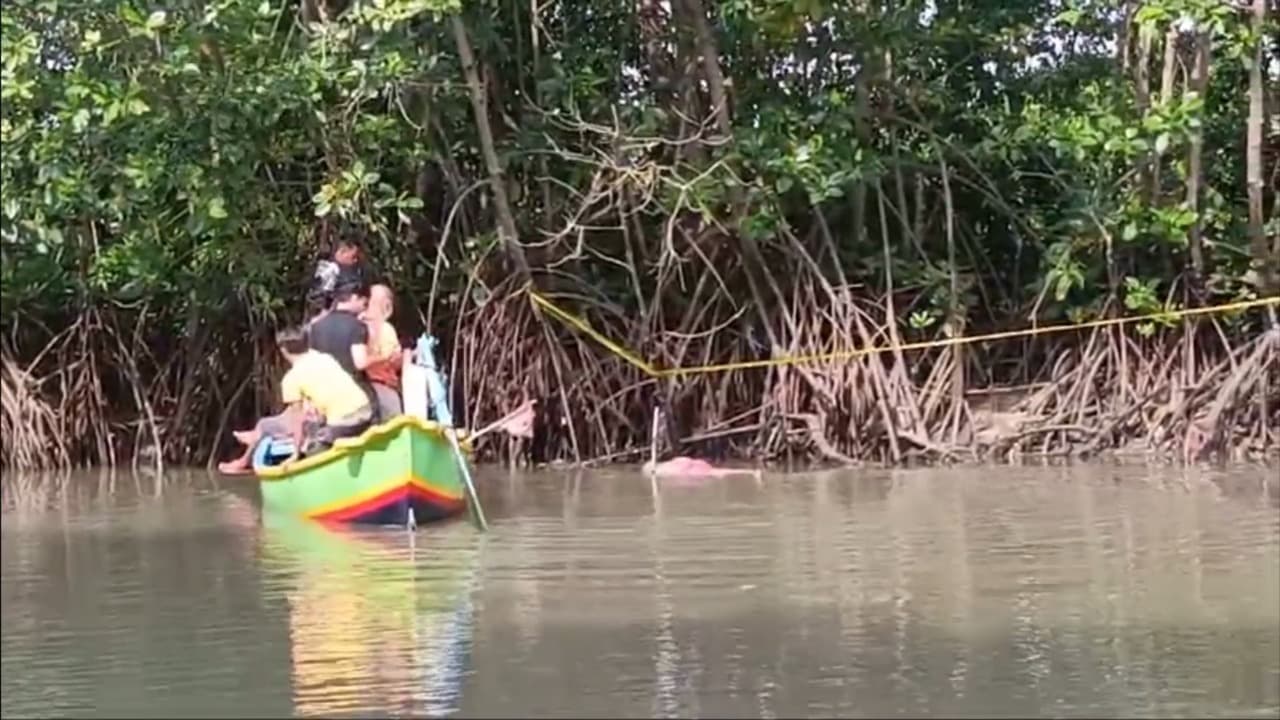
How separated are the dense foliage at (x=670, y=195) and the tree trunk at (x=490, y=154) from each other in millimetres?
21

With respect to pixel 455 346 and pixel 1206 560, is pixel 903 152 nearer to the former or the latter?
pixel 455 346

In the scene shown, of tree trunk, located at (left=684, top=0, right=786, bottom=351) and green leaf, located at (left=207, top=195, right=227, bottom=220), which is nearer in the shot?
green leaf, located at (left=207, top=195, right=227, bottom=220)

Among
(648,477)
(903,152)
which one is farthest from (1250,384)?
(648,477)

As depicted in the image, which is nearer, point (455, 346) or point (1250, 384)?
point (1250, 384)

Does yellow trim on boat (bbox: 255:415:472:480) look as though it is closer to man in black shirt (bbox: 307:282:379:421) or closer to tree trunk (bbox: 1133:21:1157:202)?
man in black shirt (bbox: 307:282:379:421)


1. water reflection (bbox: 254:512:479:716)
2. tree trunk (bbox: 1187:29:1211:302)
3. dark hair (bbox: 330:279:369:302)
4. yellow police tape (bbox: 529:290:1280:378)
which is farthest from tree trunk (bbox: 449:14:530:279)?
tree trunk (bbox: 1187:29:1211:302)

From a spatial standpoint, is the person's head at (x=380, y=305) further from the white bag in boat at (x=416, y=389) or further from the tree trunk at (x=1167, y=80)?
the tree trunk at (x=1167, y=80)

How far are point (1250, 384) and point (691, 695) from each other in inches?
245

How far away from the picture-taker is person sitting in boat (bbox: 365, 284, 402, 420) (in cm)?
959

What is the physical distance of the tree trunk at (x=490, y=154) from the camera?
1109 centimetres

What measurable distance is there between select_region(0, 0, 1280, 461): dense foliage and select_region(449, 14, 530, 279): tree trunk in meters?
0.02

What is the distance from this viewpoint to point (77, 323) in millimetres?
11859

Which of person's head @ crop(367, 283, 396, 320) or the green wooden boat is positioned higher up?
person's head @ crop(367, 283, 396, 320)

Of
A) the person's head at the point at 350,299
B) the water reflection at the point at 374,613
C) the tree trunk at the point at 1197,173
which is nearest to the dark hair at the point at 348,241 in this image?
the person's head at the point at 350,299
